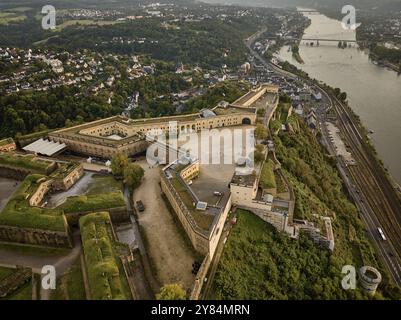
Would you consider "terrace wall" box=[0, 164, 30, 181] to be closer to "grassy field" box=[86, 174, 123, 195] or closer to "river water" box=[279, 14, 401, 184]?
"grassy field" box=[86, 174, 123, 195]

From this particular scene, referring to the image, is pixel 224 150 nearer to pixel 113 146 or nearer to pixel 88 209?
pixel 113 146

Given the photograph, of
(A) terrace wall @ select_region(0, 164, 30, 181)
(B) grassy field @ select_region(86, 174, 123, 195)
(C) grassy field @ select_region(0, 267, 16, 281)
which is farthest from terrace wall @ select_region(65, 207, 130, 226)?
(A) terrace wall @ select_region(0, 164, 30, 181)

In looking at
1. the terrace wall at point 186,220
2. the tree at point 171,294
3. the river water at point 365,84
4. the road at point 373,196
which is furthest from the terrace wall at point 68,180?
the river water at point 365,84

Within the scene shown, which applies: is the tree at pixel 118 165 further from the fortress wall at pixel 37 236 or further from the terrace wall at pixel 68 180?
the fortress wall at pixel 37 236

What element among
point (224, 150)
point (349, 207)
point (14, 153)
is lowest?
point (349, 207)
